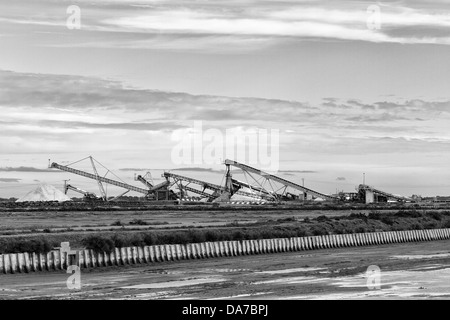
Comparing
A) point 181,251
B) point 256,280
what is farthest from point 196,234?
point 256,280

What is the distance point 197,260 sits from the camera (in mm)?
64688

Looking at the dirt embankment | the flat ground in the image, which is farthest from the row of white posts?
the flat ground

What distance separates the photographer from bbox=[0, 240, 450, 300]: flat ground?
134 feet

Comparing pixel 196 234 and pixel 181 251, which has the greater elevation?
pixel 196 234

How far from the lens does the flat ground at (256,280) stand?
40938 millimetres

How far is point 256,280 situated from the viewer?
159ft

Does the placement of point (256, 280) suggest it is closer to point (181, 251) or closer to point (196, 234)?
point (181, 251)

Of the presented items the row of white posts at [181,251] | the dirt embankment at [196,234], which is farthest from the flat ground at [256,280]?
the dirt embankment at [196,234]

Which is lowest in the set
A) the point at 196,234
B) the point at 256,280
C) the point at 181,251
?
the point at 256,280

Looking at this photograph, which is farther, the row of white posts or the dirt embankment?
the dirt embankment

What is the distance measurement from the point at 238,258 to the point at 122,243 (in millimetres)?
9586

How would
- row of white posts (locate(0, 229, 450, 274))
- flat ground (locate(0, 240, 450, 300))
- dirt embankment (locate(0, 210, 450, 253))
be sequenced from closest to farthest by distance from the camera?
flat ground (locate(0, 240, 450, 300))
row of white posts (locate(0, 229, 450, 274))
dirt embankment (locate(0, 210, 450, 253))

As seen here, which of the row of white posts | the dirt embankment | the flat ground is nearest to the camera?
the flat ground

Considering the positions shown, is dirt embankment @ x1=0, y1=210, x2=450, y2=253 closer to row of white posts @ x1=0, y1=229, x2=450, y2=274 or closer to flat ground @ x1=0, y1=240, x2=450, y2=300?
row of white posts @ x1=0, y1=229, x2=450, y2=274
